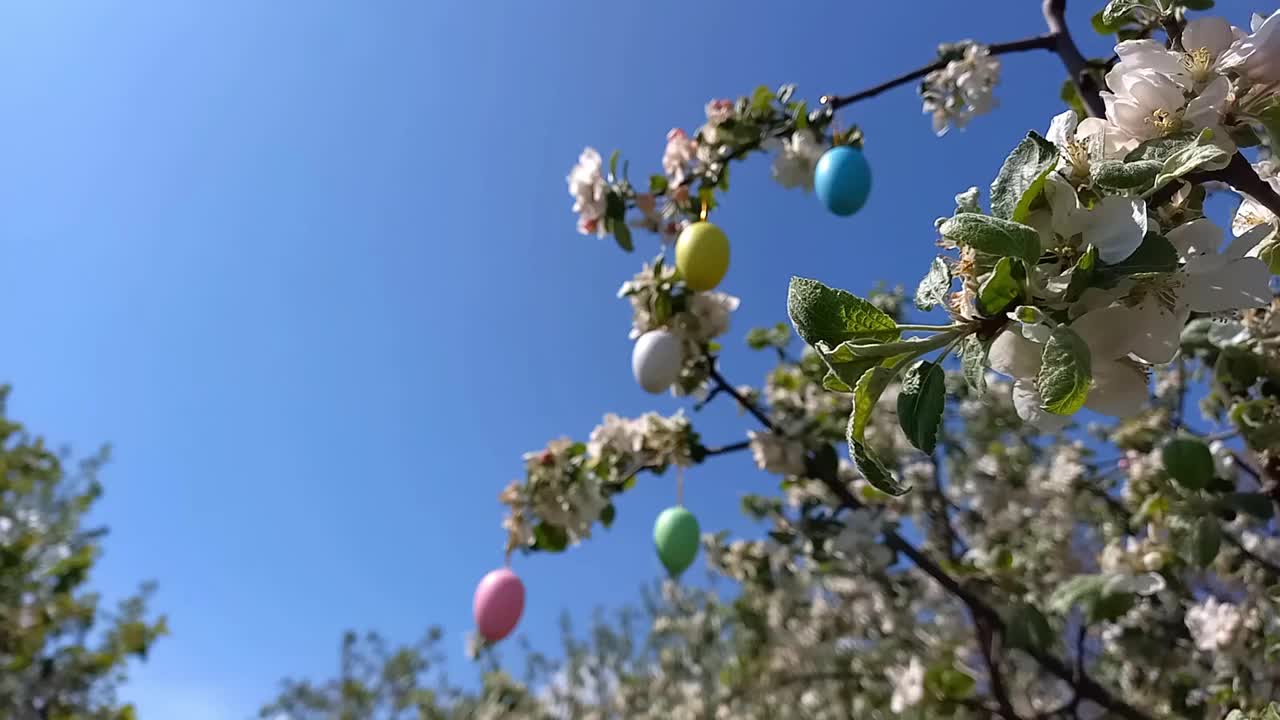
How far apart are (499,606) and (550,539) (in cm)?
21

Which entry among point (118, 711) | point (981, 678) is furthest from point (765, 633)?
point (118, 711)

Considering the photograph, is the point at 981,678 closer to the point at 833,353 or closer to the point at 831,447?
the point at 831,447

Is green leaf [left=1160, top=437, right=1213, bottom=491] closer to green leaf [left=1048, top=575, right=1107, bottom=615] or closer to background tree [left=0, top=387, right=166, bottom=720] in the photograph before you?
green leaf [left=1048, top=575, right=1107, bottom=615]

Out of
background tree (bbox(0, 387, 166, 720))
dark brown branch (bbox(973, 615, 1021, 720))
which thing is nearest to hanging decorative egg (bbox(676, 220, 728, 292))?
dark brown branch (bbox(973, 615, 1021, 720))

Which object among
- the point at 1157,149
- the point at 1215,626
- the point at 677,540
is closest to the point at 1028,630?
the point at 1215,626

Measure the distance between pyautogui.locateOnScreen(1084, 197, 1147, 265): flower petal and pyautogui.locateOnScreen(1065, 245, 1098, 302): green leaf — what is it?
10 millimetres

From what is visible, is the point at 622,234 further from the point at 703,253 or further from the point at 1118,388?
the point at 1118,388

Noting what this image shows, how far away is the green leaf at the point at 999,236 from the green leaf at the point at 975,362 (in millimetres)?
82

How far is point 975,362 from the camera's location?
57cm

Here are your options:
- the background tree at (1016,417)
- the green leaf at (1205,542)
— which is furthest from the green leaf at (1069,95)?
the green leaf at (1205,542)

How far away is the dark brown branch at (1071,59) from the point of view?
1.21 metres

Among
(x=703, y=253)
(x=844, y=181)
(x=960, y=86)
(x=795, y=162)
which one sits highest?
(x=795, y=162)

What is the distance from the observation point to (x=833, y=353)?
0.54 m

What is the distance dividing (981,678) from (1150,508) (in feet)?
5.84
